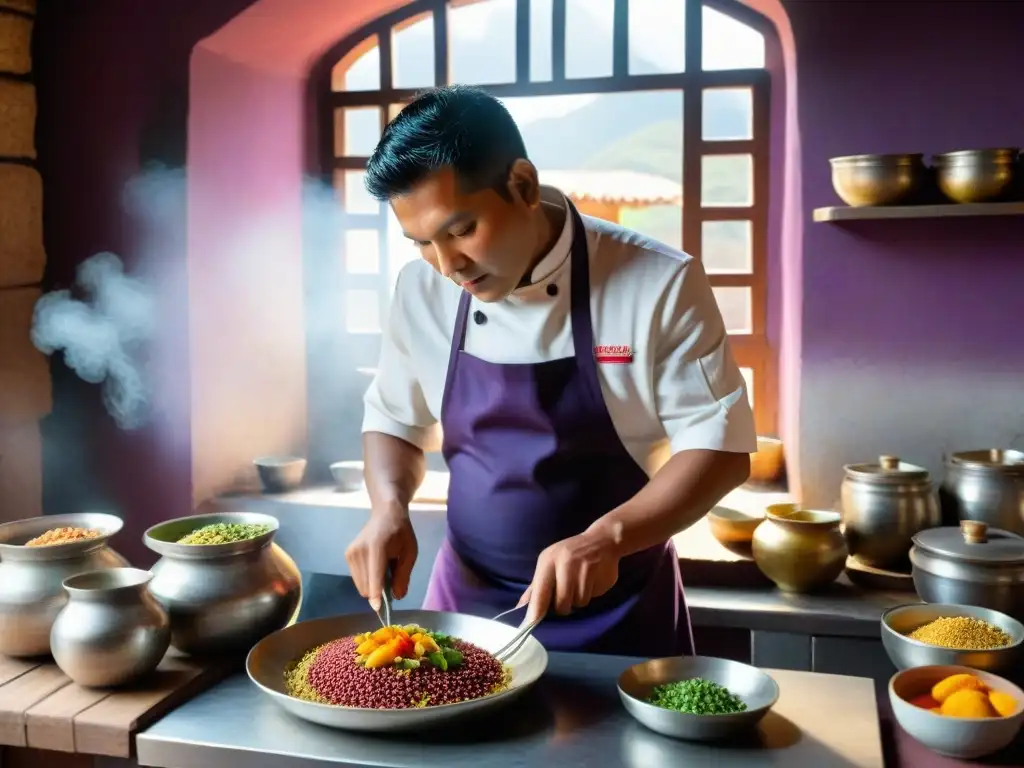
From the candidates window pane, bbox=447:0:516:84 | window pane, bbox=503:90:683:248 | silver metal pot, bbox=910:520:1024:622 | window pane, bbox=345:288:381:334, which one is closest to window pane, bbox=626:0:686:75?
window pane, bbox=503:90:683:248

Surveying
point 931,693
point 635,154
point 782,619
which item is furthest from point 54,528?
point 635,154

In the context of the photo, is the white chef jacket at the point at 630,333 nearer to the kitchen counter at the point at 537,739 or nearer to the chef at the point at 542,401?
the chef at the point at 542,401

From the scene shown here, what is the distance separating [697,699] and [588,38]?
3326 millimetres

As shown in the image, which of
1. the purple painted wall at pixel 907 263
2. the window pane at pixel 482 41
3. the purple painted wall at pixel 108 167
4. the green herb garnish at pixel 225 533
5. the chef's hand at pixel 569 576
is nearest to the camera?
the chef's hand at pixel 569 576

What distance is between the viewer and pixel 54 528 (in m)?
2.19

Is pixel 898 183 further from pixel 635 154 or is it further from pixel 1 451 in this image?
pixel 1 451

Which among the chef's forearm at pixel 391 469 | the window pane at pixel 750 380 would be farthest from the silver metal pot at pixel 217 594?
the window pane at pixel 750 380

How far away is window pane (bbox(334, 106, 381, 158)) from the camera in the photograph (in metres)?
4.66

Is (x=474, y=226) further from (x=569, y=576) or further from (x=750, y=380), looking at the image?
(x=750, y=380)

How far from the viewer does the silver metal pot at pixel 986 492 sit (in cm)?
325

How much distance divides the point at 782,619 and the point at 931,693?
1361 millimetres

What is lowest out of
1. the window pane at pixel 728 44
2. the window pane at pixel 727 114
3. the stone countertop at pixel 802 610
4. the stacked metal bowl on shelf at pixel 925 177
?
the stone countertop at pixel 802 610

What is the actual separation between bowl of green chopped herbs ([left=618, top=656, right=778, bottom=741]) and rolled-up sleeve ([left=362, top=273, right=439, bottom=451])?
89 cm

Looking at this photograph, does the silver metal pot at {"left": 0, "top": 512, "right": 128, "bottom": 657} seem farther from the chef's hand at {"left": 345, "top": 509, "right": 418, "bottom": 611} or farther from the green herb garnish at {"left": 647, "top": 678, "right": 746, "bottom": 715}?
the green herb garnish at {"left": 647, "top": 678, "right": 746, "bottom": 715}
